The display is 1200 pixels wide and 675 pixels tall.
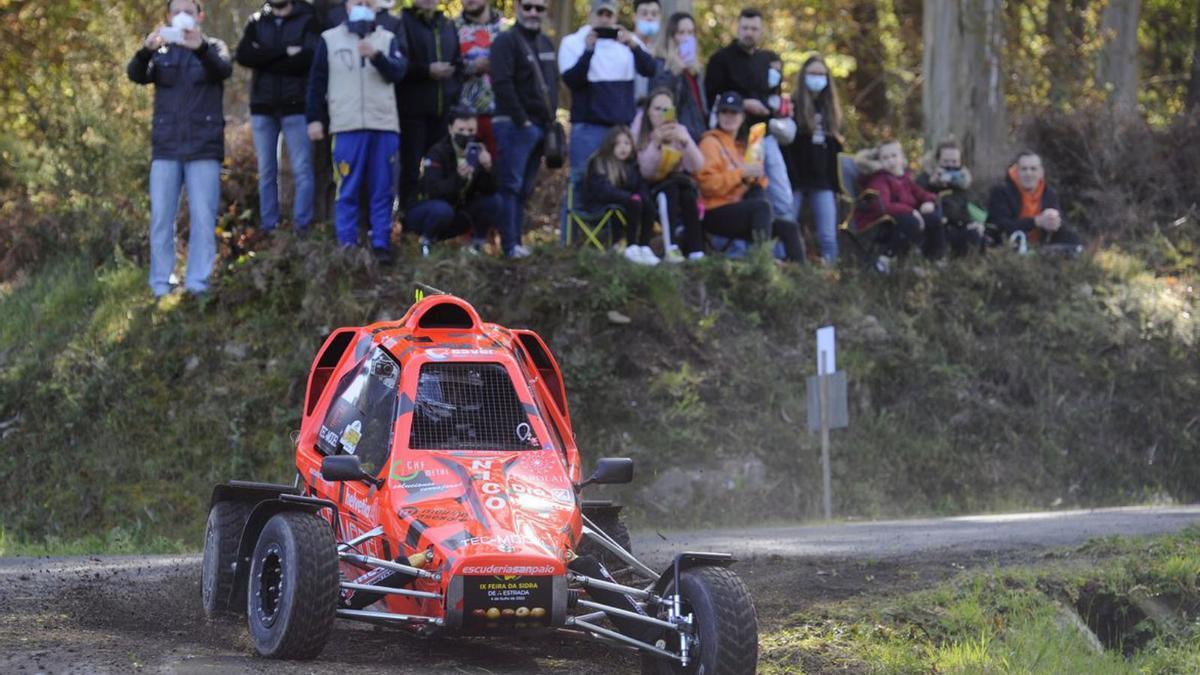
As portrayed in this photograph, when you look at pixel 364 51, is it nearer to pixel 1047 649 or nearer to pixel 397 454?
pixel 397 454

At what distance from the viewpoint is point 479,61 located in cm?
1759

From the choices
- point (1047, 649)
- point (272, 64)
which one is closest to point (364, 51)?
point (272, 64)

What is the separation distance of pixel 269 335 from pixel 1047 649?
31.6 ft

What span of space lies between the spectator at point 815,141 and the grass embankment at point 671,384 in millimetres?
922

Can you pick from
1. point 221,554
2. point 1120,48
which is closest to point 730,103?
point 221,554

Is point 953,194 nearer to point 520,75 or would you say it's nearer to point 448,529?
point 520,75

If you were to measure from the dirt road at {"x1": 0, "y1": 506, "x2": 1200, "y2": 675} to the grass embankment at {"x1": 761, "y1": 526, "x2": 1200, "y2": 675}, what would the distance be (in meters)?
0.45

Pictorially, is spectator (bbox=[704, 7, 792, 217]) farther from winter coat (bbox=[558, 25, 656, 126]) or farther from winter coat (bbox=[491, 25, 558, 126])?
winter coat (bbox=[491, 25, 558, 126])

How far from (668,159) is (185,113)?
486 centimetres

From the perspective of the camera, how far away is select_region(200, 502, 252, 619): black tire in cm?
1070

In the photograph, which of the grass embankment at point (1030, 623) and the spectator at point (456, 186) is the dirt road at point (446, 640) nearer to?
the grass embankment at point (1030, 623)

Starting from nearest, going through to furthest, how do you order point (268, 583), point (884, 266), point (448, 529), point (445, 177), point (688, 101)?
point (448, 529), point (268, 583), point (445, 177), point (688, 101), point (884, 266)

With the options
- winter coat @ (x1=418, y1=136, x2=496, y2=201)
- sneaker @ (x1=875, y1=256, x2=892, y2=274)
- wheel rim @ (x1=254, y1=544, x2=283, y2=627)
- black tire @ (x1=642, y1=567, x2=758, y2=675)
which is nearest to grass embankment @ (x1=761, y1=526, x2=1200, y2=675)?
black tire @ (x1=642, y1=567, x2=758, y2=675)

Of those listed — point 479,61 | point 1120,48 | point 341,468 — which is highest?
point 1120,48
